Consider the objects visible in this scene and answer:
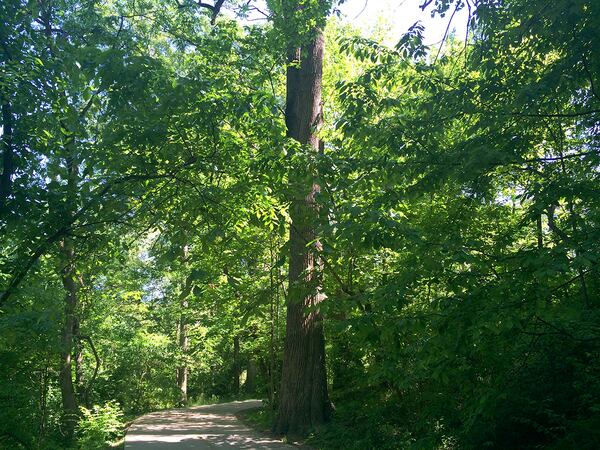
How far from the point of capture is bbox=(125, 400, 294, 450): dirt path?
990 centimetres

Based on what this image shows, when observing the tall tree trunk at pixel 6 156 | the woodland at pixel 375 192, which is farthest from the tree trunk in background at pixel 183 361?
the tall tree trunk at pixel 6 156

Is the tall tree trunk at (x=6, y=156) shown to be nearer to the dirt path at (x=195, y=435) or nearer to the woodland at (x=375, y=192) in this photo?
the woodland at (x=375, y=192)

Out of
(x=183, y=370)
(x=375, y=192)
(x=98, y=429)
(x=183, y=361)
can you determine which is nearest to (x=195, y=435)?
(x=98, y=429)

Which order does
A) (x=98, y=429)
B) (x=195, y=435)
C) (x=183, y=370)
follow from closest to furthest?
(x=98, y=429) < (x=195, y=435) < (x=183, y=370)

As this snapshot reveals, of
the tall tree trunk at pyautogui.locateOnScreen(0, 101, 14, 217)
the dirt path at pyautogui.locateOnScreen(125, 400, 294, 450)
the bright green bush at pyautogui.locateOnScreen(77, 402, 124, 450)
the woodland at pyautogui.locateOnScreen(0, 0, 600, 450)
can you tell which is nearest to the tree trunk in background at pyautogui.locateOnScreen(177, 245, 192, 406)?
the dirt path at pyautogui.locateOnScreen(125, 400, 294, 450)

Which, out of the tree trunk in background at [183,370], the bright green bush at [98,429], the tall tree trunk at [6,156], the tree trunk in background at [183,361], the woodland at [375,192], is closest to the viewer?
the woodland at [375,192]

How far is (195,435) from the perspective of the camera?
38.0 feet

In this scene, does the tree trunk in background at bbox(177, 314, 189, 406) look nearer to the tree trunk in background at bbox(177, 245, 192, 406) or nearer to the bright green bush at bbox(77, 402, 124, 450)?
the tree trunk in background at bbox(177, 245, 192, 406)

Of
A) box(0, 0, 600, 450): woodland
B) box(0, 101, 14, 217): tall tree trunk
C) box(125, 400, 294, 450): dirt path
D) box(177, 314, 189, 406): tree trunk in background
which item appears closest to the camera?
box(0, 0, 600, 450): woodland

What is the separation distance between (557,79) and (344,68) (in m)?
11.1

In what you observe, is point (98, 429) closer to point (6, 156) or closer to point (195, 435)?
point (195, 435)

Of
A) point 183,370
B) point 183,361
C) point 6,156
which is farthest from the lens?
point 183,370

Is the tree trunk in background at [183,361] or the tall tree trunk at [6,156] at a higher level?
the tall tree trunk at [6,156]

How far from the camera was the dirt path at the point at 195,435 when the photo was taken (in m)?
9.90
